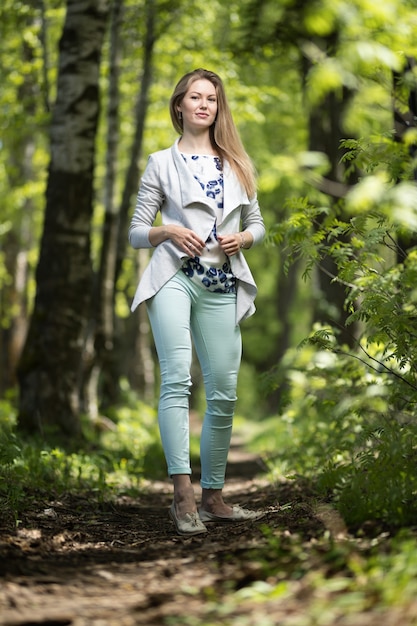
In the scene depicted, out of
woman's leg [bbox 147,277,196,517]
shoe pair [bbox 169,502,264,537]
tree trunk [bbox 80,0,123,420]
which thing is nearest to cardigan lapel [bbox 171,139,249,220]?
woman's leg [bbox 147,277,196,517]

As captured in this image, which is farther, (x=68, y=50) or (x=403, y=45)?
(x=68, y=50)

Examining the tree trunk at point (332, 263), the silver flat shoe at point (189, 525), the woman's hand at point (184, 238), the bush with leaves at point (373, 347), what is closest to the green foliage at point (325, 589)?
the bush with leaves at point (373, 347)

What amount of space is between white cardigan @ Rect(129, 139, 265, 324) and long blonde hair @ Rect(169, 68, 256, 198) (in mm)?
53

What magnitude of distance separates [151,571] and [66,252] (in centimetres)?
476

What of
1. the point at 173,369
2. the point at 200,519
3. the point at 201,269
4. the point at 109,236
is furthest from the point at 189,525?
the point at 109,236

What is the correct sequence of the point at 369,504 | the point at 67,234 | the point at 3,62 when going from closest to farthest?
the point at 369,504 < the point at 67,234 < the point at 3,62

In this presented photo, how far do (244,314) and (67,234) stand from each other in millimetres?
3379

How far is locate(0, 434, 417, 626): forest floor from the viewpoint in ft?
8.85

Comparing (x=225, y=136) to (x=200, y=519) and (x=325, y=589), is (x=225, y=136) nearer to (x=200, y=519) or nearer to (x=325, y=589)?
(x=200, y=519)

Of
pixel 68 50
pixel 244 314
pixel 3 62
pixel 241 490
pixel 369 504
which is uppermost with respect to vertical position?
pixel 3 62

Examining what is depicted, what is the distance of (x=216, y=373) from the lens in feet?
15.7

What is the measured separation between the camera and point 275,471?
25.1 feet

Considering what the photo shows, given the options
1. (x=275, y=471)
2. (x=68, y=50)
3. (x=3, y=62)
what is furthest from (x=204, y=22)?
(x=275, y=471)

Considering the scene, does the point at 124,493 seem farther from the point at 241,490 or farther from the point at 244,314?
the point at 244,314
